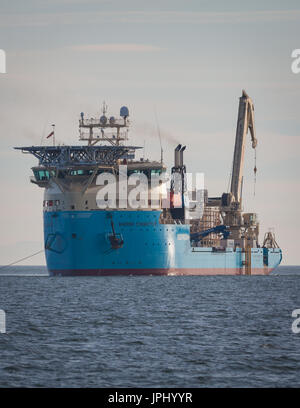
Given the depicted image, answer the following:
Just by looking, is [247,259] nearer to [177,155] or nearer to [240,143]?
[240,143]

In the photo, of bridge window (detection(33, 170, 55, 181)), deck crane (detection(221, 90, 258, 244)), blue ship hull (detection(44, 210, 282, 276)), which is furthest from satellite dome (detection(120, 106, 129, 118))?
deck crane (detection(221, 90, 258, 244))

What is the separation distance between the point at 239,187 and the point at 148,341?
91.7 metres

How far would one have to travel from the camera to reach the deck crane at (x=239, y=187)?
441 feet

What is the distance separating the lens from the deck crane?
13438cm

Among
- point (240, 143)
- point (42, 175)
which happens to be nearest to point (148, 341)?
point (42, 175)

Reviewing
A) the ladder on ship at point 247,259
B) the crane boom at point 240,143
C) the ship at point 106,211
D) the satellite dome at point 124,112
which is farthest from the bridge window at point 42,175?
the ladder on ship at point 247,259

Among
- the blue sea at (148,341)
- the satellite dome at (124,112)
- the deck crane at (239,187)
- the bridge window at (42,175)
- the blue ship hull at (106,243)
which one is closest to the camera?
the blue sea at (148,341)

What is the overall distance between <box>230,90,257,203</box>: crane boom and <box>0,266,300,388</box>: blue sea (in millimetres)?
55890

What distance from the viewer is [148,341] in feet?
158

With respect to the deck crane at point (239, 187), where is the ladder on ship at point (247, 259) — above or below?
below

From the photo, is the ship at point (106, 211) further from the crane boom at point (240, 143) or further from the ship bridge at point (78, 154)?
the crane boom at point (240, 143)

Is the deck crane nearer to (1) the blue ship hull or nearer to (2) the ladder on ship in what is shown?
(2) the ladder on ship
